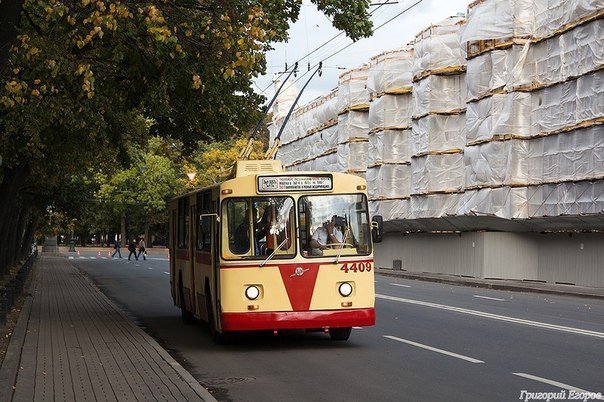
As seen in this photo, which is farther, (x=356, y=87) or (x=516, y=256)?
(x=356, y=87)

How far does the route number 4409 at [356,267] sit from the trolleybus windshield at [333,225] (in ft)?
0.55

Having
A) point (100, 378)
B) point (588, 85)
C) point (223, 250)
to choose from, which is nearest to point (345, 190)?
point (223, 250)

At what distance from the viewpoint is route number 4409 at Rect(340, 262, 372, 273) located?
14977 millimetres

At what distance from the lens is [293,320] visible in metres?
14.7

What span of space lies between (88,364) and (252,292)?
2865 millimetres

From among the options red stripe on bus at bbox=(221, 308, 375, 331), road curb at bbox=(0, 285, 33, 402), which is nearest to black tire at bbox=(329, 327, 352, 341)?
red stripe on bus at bbox=(221, 308, 375, 331)

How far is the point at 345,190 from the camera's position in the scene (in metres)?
15.3

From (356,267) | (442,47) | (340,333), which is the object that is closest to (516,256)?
(442,47)

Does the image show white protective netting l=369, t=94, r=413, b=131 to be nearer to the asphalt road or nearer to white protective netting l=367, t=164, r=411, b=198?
white protective netting l=367, t=164, r=411, b=198

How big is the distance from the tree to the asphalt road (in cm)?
398

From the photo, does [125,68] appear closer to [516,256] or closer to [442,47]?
[516,256]

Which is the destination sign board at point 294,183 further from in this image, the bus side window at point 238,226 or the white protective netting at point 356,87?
the white protective netting at point 356,87

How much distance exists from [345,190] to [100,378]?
5.29 metres

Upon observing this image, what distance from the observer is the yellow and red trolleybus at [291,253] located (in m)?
14.7
